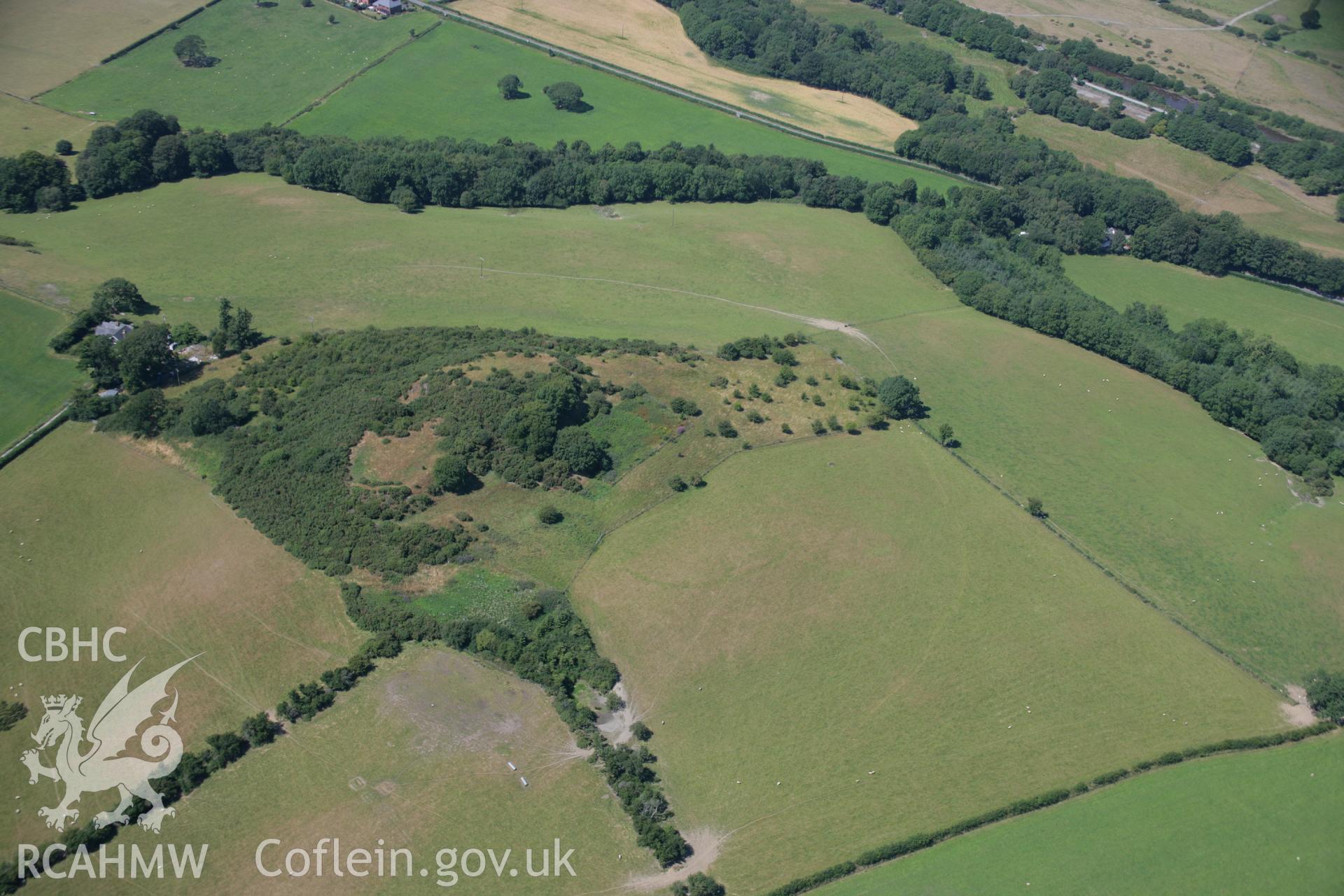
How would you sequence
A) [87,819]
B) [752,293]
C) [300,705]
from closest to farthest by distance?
[87,819] < [300,705] < [752,293]

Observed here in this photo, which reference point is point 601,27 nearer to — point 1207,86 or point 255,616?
point 1207,86

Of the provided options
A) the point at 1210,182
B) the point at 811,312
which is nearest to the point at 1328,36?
the point at 1210,182

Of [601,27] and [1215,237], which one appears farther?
[601,27]

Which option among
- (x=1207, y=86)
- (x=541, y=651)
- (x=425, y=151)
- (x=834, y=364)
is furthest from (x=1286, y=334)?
(x=425, y=151)

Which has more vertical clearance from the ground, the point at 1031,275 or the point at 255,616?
the point at 1031,275

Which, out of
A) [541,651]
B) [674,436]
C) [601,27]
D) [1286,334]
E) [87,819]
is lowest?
[87,819]

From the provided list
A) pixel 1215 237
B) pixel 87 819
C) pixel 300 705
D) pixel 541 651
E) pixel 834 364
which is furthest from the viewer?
pixel 1215 237

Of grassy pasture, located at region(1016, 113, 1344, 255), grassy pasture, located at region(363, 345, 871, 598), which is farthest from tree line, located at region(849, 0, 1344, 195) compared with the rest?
grassy pasture, located at region(363, 345, 871, 598)
